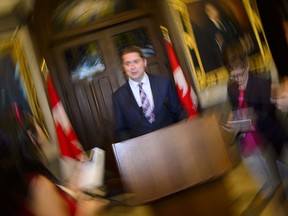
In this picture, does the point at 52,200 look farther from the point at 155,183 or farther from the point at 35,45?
the point at 35,45

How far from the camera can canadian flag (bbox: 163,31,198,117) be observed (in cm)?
376

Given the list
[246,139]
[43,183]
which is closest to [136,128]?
[246,139]

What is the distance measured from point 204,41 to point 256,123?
2432 mm

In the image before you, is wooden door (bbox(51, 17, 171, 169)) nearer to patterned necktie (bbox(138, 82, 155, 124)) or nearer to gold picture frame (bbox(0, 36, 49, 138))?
gold picture frame (bbox(0, 36, 49, 138))

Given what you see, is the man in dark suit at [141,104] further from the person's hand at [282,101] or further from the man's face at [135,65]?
the person's hand at [282,101]

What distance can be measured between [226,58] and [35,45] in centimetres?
290

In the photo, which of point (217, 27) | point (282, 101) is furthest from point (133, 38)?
point (282, 101)

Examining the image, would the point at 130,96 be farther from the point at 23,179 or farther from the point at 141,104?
the point at 23,179

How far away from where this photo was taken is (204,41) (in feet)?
14.1

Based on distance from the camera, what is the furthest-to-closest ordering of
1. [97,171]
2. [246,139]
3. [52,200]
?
[246,139] → [97,171] → [52,200]

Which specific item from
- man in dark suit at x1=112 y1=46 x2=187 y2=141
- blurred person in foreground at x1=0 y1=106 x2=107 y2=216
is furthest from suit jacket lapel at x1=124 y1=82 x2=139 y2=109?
blurred person in foreground at x1=0 y1=106 x2=107 y2=216

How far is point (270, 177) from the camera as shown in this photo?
2262 mm

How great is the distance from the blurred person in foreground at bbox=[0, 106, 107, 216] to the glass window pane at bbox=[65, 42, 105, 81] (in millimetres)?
3277

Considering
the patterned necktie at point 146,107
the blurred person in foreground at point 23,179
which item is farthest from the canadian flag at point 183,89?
the blurred person in foreground at point 23,179
